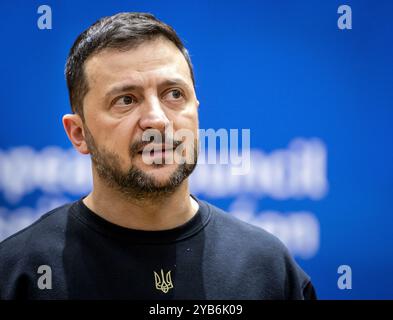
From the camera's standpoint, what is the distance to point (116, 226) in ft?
5.21

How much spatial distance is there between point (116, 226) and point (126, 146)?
0.25 m

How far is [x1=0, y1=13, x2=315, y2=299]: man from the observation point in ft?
4.99

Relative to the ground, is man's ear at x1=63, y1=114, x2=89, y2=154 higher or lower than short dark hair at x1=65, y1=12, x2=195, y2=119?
lower

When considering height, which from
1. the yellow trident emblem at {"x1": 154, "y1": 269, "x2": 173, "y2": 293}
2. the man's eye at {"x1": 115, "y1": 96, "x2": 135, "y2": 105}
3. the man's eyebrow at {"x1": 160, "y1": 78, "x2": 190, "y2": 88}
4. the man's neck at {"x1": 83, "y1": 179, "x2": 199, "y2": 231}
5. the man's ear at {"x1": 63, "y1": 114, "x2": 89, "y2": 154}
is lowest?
the yellow trident emblem at {"x1": 154, "y1": 269, "x2": 173, "y2": 293}

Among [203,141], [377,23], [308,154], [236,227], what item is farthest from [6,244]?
[377,23]

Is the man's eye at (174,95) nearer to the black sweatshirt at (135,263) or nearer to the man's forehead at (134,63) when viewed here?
the man's forehead at (134,63)

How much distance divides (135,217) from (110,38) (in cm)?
55

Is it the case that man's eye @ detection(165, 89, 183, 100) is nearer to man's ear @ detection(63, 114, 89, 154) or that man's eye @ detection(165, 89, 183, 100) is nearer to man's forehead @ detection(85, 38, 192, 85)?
man's forehead @ detection(85, 38, 192, 85)

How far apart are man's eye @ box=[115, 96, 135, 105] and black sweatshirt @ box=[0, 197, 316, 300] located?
14.0 inches

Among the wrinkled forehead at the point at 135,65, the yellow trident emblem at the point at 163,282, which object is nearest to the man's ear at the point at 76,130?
the wrinkled forehead at the point at 135,65

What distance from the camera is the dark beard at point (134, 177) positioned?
1.53m

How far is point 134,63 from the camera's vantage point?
1.55m

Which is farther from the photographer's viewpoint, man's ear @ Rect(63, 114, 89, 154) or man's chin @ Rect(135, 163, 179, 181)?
man's ear @ Rect(63, 114, 89, 154)

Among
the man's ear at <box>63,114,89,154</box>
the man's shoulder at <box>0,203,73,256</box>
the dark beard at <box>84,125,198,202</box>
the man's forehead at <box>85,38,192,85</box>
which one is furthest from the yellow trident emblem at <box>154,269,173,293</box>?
the man's forehead at <box>85,38,192,85</box>
